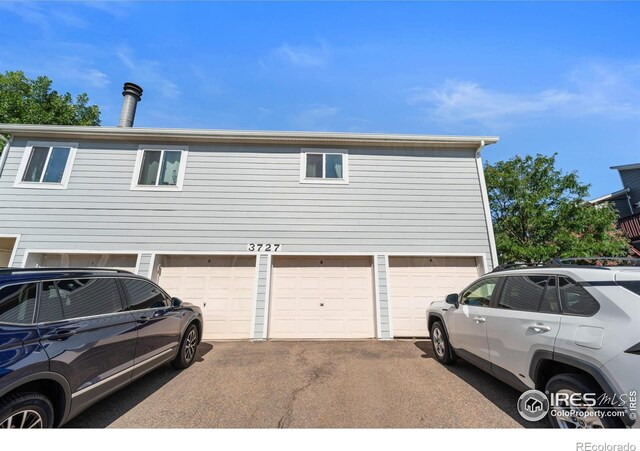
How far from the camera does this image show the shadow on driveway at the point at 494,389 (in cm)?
296

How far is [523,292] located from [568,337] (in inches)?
32.1

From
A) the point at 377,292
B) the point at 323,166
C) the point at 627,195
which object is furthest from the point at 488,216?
the point at 627,195

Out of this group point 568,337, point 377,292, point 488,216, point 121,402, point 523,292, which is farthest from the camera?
point 488,216

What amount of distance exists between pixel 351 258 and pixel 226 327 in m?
3.79

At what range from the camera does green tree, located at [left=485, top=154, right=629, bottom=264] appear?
26.5 ft

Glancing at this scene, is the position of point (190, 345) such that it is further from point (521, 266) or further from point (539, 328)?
point (521, 266)

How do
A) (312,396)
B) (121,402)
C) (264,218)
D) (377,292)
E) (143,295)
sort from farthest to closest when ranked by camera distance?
(264,218), (377,292), (143,295), (312,396), (121,402)

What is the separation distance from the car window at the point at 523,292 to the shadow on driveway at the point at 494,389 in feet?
4.02

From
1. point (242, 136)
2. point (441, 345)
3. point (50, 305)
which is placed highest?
point (242, 136)

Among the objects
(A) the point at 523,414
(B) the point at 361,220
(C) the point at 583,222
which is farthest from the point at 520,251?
(A) the point at 523,414

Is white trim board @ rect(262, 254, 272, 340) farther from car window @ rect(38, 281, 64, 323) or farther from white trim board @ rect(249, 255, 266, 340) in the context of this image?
car window @ rect(38, 281, 64, 323)

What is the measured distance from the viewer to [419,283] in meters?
6.94

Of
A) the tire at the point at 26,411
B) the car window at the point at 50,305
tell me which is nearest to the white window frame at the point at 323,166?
the car window at the point at 50,305

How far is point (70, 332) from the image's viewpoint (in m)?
2.57
